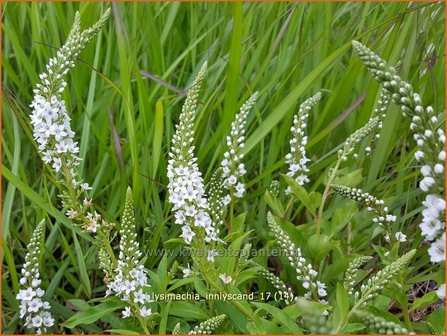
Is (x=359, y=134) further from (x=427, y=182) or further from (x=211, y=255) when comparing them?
(x=427, y=182)

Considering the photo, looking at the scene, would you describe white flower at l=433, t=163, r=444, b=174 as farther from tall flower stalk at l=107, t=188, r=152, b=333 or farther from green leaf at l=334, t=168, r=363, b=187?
tall flower stalk at l=107, t=188, r=152, b=333

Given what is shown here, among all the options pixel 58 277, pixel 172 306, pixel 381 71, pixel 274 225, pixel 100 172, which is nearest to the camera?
pixel 381 71

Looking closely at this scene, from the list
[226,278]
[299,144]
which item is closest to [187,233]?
Answer: [226,278]

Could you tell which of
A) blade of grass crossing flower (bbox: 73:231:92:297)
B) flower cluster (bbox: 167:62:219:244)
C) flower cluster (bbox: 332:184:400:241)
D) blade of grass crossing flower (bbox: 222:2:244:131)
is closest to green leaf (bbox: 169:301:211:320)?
flower cluster (bbox: 167:62:219:244)

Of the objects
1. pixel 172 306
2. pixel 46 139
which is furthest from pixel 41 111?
pixel 172 306

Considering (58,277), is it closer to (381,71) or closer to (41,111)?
(41,111)

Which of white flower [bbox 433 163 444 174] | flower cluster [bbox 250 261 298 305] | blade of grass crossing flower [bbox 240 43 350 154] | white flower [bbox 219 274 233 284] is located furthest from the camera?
blade of grass crossing flower [bbox 240 43 350 154]
